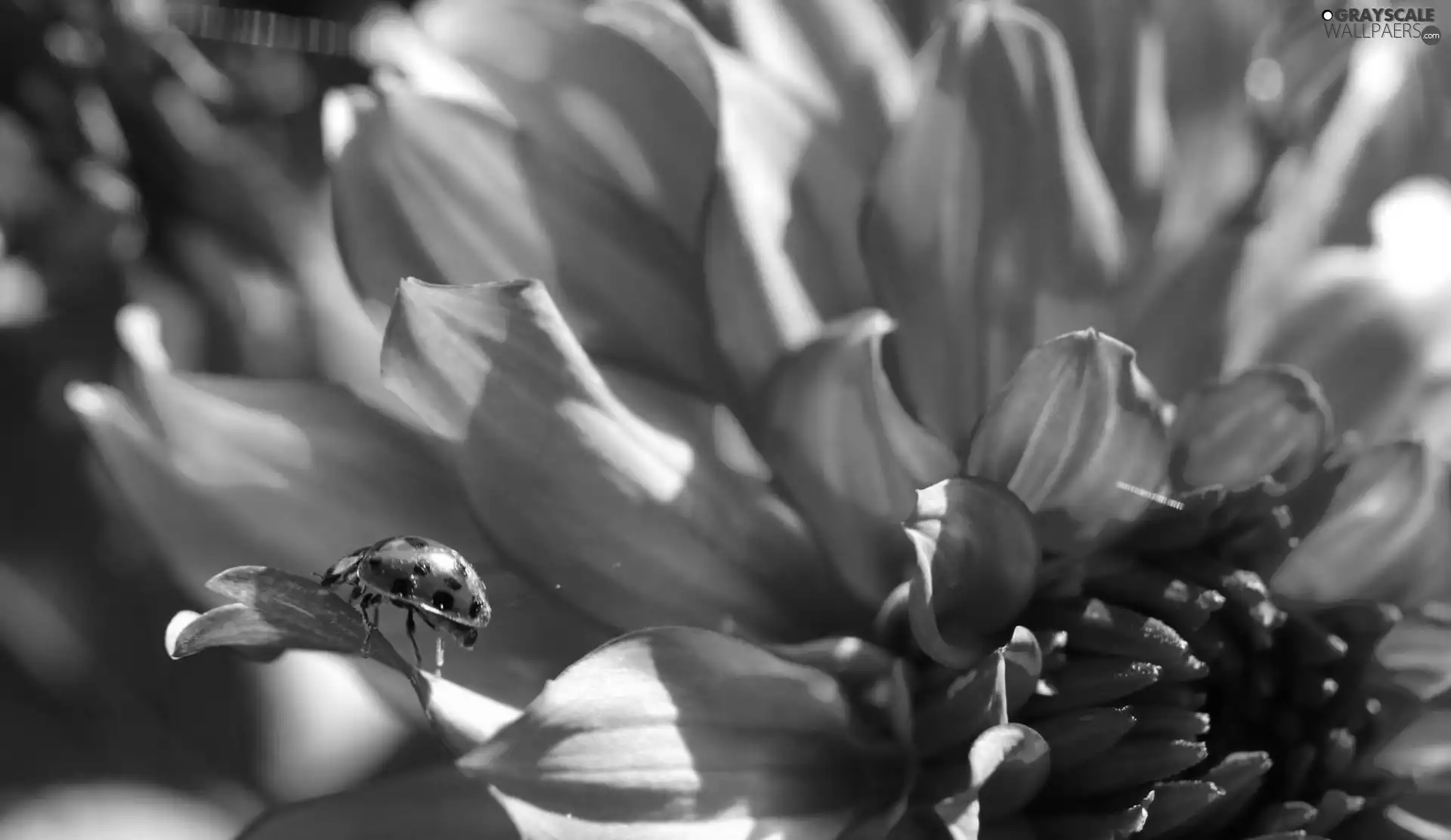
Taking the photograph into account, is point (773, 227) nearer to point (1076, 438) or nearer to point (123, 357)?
point (1076, 438)

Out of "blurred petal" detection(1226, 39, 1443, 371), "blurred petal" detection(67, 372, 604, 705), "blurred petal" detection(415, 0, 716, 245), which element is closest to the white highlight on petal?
"blurred petal" detection(67, 372, 604, 705)

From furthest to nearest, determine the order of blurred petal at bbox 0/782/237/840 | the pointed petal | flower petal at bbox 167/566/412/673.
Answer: blurred petal at bbox 0/782/237/840
the pointed petal
flower petal at bbox 167/566/412/673

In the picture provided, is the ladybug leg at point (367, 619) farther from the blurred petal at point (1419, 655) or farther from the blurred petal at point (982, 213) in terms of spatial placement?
the blurred petal at point (1419, 655)

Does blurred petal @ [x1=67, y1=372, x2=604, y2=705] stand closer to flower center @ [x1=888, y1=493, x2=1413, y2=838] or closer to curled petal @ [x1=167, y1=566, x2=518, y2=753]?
curled petal @ [x1=167, y1=566, x2=518, y2=753]

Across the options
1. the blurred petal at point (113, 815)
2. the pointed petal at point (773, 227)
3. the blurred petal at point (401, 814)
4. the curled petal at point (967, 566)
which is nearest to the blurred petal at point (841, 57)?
the pointed petal at point (773, 227)

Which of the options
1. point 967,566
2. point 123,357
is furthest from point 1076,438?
point 123,357

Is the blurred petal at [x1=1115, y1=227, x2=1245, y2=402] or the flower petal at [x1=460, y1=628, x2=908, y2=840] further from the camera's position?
the blurred petal at [x1=1115, y1=227, x2=1245, y2=402]

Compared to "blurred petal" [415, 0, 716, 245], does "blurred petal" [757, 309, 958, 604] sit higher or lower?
lower
